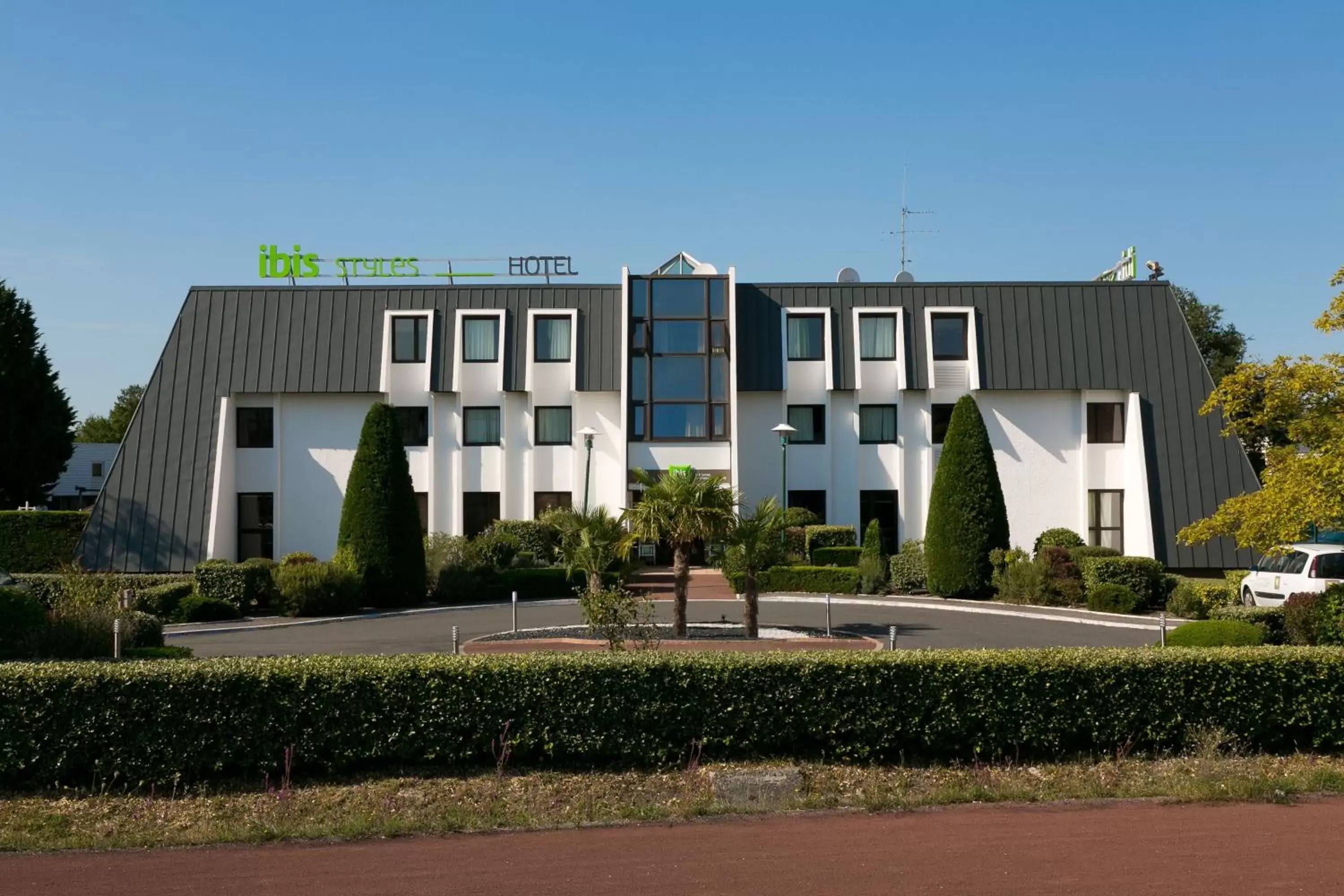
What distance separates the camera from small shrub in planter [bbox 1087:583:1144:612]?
81.4ft

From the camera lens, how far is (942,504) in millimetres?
27906

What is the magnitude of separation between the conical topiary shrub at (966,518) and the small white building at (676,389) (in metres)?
6.58

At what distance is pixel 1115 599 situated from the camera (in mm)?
24875

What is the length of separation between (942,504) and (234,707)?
67.5 ft

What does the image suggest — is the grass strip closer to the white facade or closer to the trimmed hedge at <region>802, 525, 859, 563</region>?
the trimmed hedge at <region>802, 525, 859, 563</region>

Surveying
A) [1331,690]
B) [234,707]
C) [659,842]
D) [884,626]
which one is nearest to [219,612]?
[884,626]

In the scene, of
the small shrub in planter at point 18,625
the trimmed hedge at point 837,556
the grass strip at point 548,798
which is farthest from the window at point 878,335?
the small shrub in planter at point 18,625

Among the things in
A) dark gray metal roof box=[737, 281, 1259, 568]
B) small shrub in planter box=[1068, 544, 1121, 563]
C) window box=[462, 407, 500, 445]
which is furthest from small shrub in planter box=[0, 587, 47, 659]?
dark gray metal roof box=[737, 281, 1259, 568]

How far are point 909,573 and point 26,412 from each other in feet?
108

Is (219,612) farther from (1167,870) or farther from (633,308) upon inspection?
(1167,870)

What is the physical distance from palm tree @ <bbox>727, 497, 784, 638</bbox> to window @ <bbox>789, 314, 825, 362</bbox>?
15665 millimetres

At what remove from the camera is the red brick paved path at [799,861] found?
7.72m

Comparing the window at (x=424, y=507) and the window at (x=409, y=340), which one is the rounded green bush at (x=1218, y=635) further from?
the window at (x=409, y=340)

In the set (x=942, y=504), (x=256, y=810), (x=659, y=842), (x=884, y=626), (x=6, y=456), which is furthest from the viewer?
(x=6, y=456)
